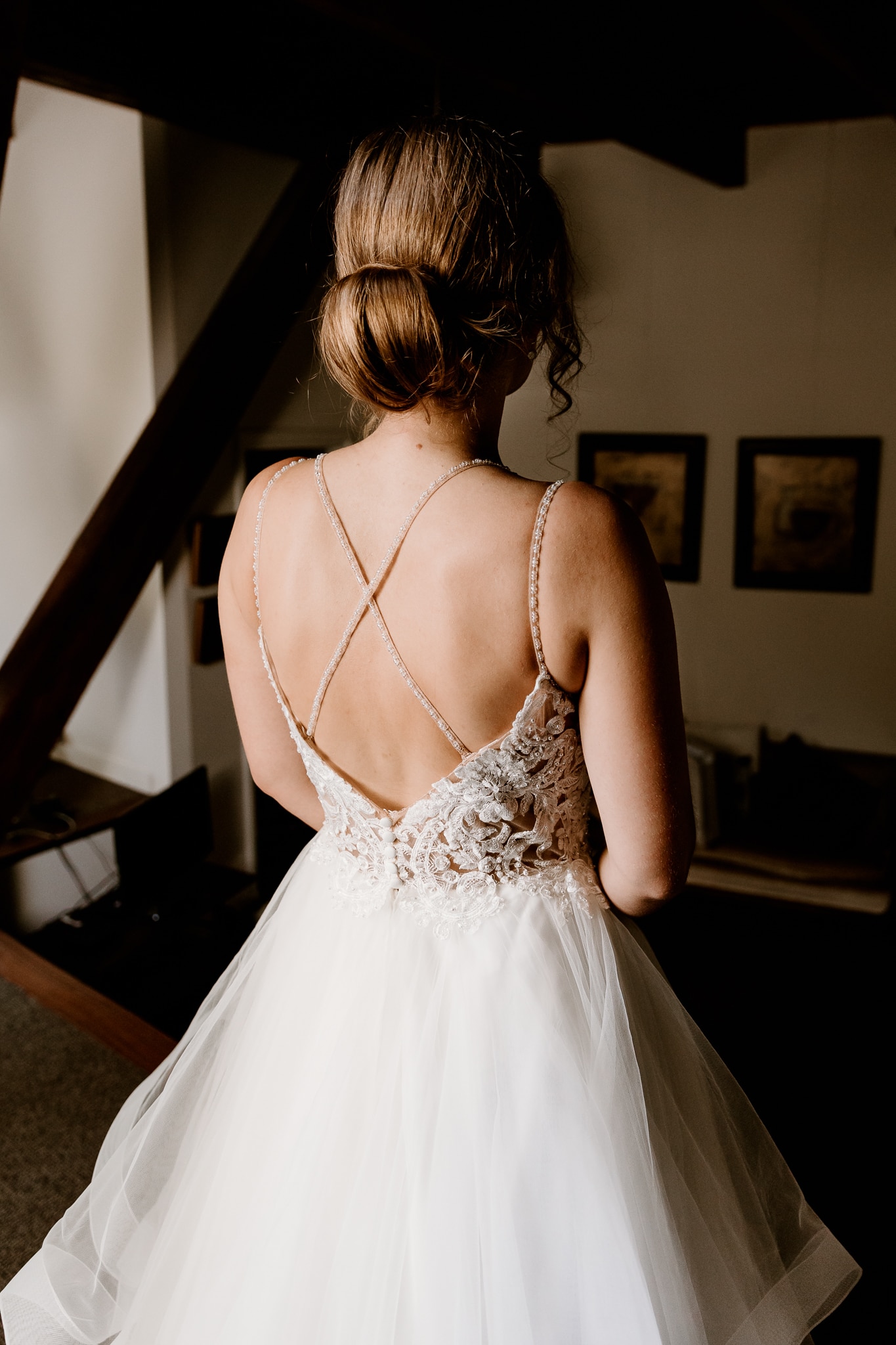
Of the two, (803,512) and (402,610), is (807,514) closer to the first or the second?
(803,512)

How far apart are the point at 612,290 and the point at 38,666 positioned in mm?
2820

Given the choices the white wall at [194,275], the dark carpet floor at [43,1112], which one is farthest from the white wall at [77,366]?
the dark carpet floor at [43,1112]

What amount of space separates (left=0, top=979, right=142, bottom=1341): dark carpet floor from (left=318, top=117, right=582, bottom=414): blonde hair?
196 centimetres

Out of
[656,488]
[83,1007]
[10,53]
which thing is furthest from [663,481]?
[83,1007]

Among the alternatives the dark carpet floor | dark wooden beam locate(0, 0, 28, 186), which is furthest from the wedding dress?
dark wooden beam locate(0, 0, 28, 186)

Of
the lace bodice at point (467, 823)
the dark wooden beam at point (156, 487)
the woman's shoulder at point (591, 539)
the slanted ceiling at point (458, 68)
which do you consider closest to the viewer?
the woman's shoulder at point (591, 539)

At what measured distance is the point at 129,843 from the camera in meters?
3.18

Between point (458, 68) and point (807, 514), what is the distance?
7.56 ft

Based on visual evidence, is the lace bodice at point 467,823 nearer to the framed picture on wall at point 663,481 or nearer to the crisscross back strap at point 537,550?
the crisscross back strap at point 537,550

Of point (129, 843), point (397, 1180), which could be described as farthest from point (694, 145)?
point (397, 1180)

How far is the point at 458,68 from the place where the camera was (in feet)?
7.98

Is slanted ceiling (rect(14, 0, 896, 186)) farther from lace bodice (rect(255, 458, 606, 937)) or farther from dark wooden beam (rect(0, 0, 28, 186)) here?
lace bodice (rect(255, 458, 606, 937))

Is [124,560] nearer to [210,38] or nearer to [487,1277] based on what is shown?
[210,38]

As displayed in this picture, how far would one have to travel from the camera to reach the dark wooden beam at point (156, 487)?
116 inches
